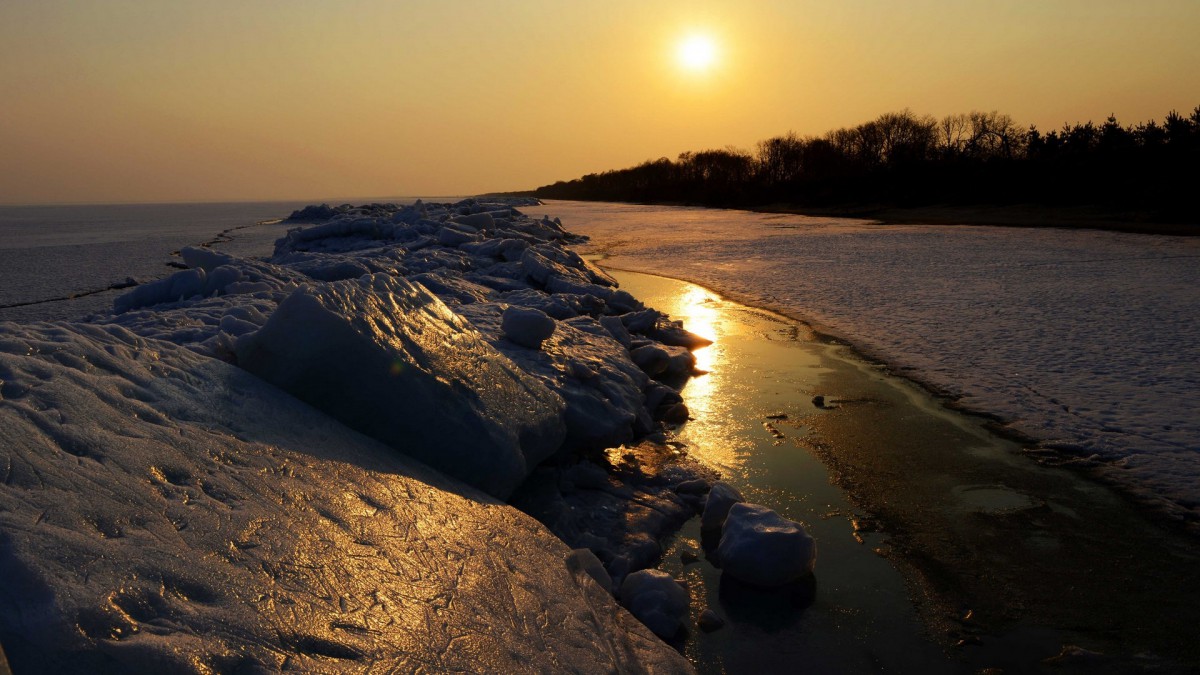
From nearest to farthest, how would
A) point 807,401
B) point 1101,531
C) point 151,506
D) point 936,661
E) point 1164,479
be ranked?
1. point 151,506
2. point 936,661
3. point 1101,531
4. point 1164,479
5. point 807,401

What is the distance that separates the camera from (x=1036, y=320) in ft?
24.5

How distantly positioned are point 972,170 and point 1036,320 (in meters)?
29.8

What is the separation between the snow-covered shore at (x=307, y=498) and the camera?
4.79 ft

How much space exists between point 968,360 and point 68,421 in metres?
5.96

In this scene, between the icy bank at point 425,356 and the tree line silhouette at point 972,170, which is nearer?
the icy bank at point 425,356

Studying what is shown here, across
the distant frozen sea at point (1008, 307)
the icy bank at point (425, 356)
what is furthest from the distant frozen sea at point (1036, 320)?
the icy bank at point (425, 356)

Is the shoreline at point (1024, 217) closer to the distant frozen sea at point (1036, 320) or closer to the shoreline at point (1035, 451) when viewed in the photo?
the distant frozen sea at point (1036, 320)

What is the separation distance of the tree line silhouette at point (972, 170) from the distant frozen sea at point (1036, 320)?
9098mm

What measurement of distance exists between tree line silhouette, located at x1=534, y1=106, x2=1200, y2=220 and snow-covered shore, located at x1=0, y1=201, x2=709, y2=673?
73.1ft

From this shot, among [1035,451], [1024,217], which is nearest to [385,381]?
[1035,451]

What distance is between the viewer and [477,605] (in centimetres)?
197

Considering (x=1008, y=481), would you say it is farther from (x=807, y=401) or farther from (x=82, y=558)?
(x=82, y=558)

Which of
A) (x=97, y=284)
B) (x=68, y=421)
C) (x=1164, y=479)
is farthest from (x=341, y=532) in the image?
(x=97, y=284)

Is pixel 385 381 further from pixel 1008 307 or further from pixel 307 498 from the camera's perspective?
pixel 1008 307
